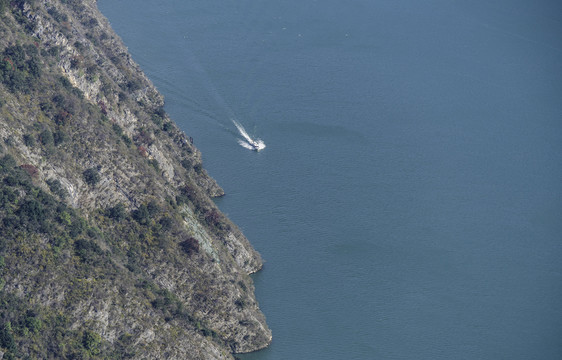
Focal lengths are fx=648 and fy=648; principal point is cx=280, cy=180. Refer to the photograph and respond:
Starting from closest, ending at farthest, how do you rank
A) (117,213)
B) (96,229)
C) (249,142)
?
(96,229), (117,213), (249,142)

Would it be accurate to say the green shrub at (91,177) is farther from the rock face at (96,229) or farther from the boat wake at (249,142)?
the boat wake at (249,142)

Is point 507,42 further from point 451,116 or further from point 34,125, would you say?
point 34,125

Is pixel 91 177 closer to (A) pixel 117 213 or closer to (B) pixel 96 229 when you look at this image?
(A) pixel 117 213

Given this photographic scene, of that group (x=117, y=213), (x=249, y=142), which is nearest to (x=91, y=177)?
(x=117, y=213)

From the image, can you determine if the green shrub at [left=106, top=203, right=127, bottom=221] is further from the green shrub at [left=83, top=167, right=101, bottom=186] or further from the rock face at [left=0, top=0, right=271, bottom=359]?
the green shrub at [left=83, top=167, right=101, bottom=186]

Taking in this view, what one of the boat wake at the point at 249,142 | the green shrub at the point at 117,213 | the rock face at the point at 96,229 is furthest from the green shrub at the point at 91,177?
the boat wake at the point at 249,142

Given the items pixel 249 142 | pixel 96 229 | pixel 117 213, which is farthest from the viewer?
pixel 249 142

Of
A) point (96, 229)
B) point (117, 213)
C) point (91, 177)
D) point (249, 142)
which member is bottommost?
point (249, 142)

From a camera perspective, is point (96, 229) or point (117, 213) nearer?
point (96, 229)

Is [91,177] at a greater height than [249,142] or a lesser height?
greater
